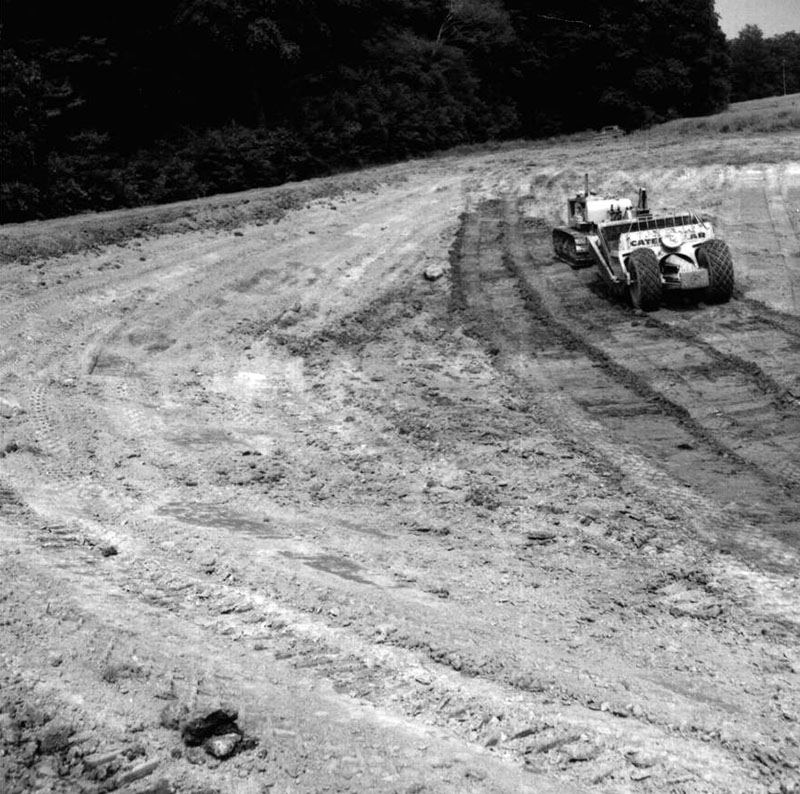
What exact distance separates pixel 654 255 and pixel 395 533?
32.9ft

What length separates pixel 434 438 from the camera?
11.4 meters

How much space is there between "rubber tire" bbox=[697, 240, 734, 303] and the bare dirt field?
0.38 m

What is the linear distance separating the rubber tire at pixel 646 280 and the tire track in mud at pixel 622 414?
75 centimetres

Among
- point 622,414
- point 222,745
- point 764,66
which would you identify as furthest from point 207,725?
point 764,66

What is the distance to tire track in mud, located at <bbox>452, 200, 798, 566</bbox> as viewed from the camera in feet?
29.4

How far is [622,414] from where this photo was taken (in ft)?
39.8

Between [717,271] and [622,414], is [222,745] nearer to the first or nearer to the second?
[622,414]

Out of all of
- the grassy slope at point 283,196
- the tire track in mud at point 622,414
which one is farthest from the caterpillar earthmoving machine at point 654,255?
the grassy slope at point 283,196

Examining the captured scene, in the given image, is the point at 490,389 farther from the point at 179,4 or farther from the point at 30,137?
the point at 179,4

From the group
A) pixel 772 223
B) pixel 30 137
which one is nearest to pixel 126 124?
pixel 30 137

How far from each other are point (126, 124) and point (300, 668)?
33.9 meters

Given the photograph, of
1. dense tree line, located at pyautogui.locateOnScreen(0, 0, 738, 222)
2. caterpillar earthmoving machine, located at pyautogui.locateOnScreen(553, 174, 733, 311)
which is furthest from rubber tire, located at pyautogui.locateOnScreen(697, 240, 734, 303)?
dense tree line, located at pyautogui.locateOnScreen(0, 0, 738, 222)

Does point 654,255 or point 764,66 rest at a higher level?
point 764,66

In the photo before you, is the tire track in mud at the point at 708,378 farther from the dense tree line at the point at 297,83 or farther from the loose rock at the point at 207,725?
the dense tree line at the point at 297,83
